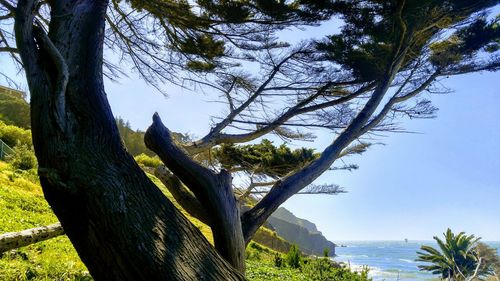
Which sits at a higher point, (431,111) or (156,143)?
(431,111)

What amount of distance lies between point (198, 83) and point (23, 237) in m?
2.15

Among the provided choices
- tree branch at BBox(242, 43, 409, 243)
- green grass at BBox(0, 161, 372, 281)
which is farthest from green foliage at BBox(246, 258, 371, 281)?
tree branch at BBox(242, 43, 409, 243)

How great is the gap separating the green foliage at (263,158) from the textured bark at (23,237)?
95.6 inches

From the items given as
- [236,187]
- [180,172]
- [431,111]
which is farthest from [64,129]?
[431,111]

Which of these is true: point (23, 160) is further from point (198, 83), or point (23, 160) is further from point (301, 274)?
point (198, 83)

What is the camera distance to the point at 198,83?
402 centimetres

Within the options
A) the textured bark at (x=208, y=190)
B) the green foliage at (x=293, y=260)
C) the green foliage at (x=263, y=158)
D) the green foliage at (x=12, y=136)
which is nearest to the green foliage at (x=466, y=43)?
the green foliage at (x=263, y=158)

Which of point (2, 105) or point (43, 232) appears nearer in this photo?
point (43, 232)

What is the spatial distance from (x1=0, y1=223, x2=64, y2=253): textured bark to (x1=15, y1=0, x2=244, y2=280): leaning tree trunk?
1806mm

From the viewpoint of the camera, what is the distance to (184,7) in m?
3.52

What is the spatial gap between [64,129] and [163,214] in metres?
0.55

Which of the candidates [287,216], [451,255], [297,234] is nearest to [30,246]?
[451,255]

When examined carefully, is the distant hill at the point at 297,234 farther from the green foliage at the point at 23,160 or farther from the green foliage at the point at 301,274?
the green foliage at the point at 301,274

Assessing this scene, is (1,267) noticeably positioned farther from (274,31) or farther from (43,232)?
(274,31)
